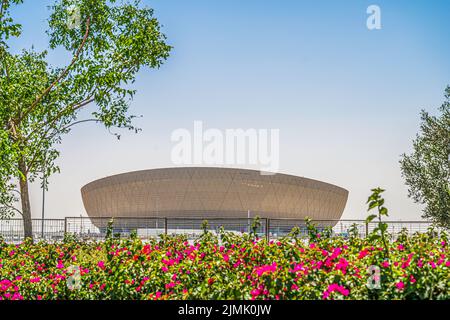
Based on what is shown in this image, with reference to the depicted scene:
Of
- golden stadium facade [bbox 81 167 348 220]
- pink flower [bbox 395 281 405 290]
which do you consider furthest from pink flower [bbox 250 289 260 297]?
golden stadium facade [bbox 81 167 348 220]

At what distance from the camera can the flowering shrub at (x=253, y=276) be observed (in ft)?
16.9

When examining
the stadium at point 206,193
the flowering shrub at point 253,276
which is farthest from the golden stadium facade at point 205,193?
the flowering shrub at point 253,276

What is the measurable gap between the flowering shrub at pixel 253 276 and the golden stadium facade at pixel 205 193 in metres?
75.6

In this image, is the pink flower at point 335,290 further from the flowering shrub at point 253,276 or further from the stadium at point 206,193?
the stadium at point 206,193

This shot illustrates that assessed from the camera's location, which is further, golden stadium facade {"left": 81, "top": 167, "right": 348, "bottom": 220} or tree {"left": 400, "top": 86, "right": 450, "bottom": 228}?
golden stadium facade {"left": 81, "top": 167, "right": 348, "bottom": 220}

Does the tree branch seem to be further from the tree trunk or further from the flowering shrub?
the flowering shrub

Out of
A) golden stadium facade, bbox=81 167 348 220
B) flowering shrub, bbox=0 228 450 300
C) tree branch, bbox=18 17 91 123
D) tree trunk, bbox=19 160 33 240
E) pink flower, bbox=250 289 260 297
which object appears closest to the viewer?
pink flower, bbox=250 289 260 297

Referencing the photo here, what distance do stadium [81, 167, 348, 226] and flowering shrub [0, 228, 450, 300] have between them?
7518cm

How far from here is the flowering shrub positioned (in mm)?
5164

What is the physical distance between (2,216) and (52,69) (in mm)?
6538
